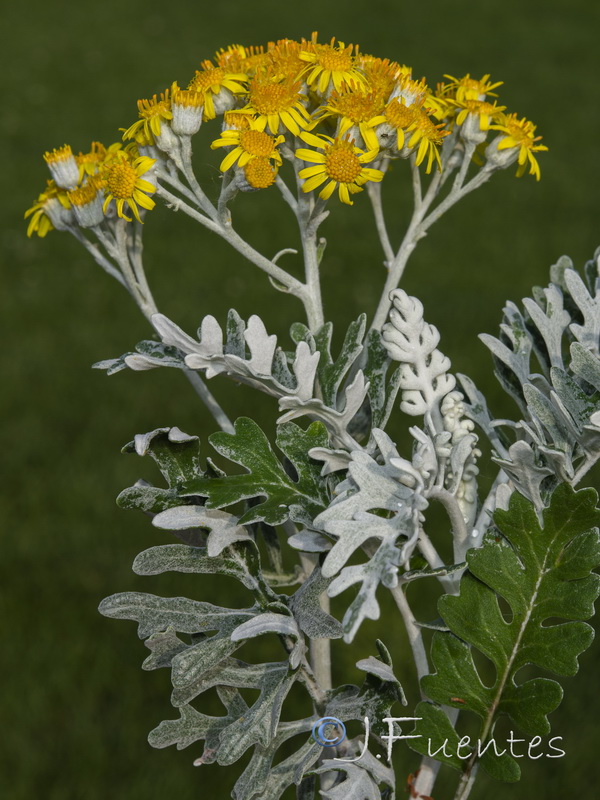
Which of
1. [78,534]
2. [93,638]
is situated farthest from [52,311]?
[93,638]

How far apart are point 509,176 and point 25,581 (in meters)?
3.69

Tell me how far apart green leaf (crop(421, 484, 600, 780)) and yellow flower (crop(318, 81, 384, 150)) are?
0.34 m

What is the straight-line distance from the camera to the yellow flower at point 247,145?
796 mm

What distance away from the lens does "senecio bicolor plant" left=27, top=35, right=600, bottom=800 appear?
0.74 metres

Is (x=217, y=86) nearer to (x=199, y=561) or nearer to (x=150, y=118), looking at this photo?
(x=150, y=118)

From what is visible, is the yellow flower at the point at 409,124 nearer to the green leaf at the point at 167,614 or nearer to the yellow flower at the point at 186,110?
the yellow flower at the point at 186,110

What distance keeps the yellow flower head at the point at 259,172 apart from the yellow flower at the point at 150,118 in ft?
0.35

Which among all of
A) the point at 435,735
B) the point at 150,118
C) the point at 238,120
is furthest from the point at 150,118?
the point at 435,735

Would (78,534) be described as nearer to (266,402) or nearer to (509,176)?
(266,402)

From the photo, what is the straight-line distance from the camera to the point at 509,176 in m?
5.14

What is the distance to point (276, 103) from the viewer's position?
2.61 feet

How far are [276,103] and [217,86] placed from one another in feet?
0.27

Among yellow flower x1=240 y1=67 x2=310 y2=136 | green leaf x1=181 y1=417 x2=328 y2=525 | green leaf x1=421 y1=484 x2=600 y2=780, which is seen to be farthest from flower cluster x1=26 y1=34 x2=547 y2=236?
green leaf x1=421 y1=484 x2=600 y2=780

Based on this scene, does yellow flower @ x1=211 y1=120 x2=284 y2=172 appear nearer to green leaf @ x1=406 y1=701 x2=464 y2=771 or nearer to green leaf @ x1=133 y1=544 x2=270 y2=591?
green leaf @ x1=133 y1=544 x2=270 y2=591
